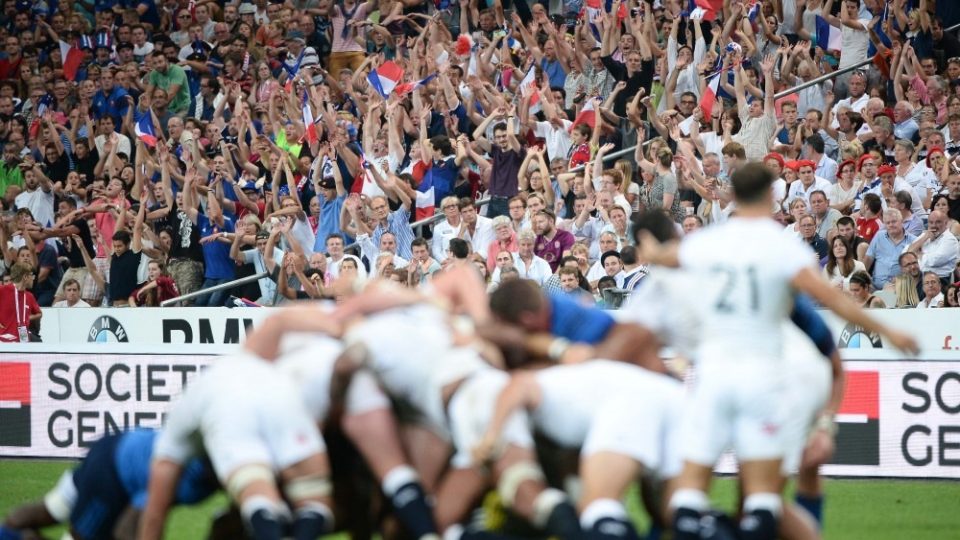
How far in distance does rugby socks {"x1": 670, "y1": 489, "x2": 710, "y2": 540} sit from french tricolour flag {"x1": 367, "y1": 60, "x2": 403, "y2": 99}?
14863mm

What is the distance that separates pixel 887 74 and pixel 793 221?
3.32 metres

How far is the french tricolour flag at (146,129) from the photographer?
2267cm

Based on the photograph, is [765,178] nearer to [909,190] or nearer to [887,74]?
[909,190]

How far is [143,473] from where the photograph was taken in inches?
330

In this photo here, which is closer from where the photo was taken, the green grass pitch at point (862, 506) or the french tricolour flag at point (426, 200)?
the green grass pitch at point (862, 506)

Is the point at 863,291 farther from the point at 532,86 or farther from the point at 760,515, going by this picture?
the point at 760,515

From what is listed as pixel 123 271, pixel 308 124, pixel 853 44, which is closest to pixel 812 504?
pixel 853 44

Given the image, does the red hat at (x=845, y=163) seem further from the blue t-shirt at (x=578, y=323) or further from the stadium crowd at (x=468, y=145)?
the blue t-shirt at (x=578, y=323)

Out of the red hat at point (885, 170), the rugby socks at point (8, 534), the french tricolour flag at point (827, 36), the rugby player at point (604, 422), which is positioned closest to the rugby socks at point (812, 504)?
the rugby player at point (604, 422)

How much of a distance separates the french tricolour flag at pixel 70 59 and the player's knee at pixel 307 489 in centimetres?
1840

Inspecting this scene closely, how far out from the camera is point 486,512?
8.55 metres

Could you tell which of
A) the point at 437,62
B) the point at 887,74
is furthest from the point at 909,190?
the point at 437,62

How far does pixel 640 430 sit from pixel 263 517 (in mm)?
1801

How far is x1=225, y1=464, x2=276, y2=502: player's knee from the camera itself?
7789 millimetres
